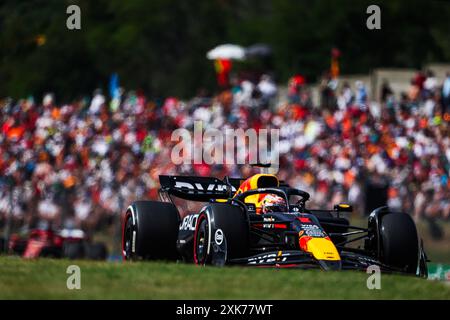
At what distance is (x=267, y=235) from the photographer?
485 inches

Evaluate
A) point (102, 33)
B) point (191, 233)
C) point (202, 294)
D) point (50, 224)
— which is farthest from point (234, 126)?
point (102, 33)

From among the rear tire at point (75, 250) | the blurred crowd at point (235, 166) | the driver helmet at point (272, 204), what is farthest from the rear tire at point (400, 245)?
the rear tire at point (75, 250)

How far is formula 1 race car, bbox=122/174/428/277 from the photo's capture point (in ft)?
36.9

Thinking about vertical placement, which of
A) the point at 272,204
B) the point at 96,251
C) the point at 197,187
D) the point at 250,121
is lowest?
the point at 96,251

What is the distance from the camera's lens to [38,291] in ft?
29.1

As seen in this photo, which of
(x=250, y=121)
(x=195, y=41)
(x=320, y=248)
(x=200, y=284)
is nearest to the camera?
(x=200, y=284)

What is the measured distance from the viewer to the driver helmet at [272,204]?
12.3 meters

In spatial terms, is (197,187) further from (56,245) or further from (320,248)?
(56,245)

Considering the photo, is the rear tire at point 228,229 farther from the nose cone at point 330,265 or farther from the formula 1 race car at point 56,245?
the formula 1 race car at point 56,245

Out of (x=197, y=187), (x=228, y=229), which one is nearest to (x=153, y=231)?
(x=228, y=229)

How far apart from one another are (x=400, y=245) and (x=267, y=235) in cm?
149

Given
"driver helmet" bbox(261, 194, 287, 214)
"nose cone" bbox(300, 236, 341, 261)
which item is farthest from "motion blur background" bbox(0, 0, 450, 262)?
"nose cone" bbox(300, 236, 341, 261)

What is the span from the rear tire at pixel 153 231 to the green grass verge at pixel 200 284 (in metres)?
1.73

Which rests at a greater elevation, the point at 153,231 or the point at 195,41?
the point at 195,41
